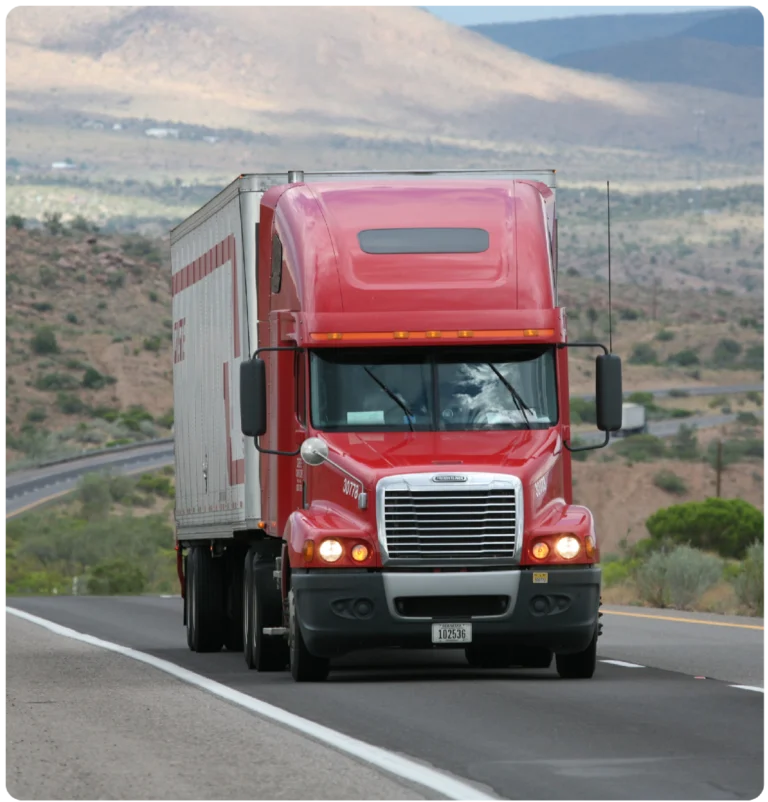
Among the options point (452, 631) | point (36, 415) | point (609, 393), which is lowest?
point (452, 631)

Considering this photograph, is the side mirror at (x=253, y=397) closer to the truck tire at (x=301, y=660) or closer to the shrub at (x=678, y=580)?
the truck tire at (x=301, y=660)

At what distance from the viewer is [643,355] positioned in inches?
5128

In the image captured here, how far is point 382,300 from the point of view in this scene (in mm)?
17672

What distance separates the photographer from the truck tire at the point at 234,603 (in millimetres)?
21969

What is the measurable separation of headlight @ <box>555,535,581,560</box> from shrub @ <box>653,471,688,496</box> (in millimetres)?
66405

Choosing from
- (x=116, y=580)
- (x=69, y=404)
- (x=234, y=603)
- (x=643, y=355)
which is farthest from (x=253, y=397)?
(x=643, y=355)

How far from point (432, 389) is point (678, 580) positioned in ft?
62.2

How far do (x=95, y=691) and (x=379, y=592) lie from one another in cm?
251

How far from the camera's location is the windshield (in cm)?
1767

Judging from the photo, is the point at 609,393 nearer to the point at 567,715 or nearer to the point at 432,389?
the point at 432,389

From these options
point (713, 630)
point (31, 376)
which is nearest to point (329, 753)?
point (713, 630)

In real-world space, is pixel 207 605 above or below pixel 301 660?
above

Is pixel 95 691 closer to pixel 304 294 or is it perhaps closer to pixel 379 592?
pixel 379 592

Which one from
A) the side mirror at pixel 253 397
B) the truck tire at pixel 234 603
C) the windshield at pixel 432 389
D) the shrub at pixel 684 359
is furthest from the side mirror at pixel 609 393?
the shrub at pixel 684 359
